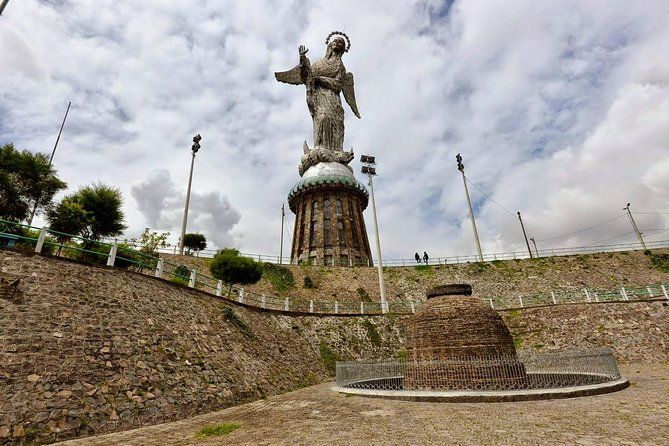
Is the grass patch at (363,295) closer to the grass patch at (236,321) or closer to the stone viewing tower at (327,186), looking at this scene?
the stone viewing tower at (327,186)

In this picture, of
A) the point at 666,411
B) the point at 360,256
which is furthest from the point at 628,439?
the point at 360,256

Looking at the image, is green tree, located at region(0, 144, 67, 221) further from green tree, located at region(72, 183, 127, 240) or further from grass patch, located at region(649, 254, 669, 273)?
grass patch, located at region(649, 254, 669, 273)

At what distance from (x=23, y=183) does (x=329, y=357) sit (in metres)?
20.2

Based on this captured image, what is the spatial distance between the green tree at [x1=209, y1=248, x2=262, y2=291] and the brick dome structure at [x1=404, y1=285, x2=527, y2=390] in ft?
44.1

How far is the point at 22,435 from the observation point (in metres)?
6.76

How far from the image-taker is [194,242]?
36688 mm

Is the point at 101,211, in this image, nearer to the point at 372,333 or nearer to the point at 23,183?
the point at 23,183

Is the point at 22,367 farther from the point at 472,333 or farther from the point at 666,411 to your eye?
the point at 666,411

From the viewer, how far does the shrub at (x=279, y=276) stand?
32.7 meters

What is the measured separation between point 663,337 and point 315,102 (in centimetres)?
4427

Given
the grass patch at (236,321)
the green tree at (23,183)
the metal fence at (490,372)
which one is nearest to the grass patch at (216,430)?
the metal fence at (490,372)

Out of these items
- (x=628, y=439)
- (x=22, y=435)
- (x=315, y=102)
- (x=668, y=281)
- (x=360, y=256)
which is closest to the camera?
(x=628, y=439)

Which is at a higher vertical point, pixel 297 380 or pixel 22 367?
pixel 22 367

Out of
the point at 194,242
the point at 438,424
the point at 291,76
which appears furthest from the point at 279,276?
the point at 291,76
